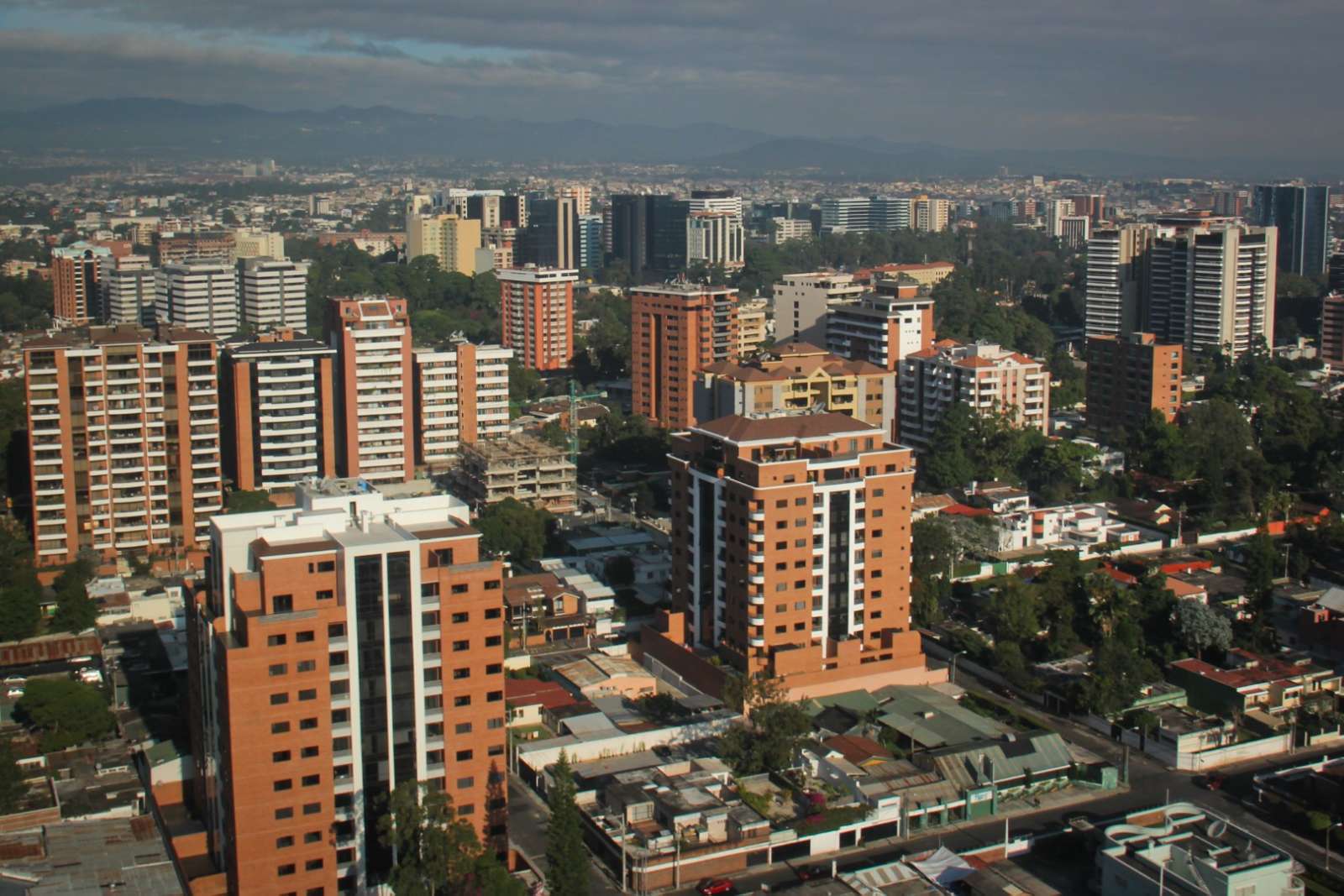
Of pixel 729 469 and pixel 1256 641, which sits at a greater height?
pixel 729 469

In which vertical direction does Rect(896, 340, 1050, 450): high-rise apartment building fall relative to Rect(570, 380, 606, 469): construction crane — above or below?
above

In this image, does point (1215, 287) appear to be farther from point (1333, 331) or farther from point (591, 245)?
point (591, 245)

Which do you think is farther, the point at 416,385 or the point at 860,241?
the point at 860,241

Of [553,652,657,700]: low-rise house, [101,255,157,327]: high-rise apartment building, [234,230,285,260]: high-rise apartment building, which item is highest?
[234,230,285,260]: high-rise apartment building

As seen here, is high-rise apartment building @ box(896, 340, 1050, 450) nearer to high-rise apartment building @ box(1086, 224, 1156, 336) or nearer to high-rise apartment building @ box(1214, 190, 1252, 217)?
high-rise apartment building @ box(1086, 224, 1156, 336)

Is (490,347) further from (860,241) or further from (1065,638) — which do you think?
(860,241)

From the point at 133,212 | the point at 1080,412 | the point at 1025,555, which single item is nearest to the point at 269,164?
the point at 133,212

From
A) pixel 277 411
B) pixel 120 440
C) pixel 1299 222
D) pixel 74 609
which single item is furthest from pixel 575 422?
pixel 1299 222

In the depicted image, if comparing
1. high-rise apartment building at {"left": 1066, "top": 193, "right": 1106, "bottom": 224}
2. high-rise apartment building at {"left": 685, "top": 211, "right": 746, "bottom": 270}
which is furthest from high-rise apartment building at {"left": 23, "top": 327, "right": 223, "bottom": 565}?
high-rise apartment building at {"left": 1066, "top": 193, "right": 1106, "bottom": 224}
